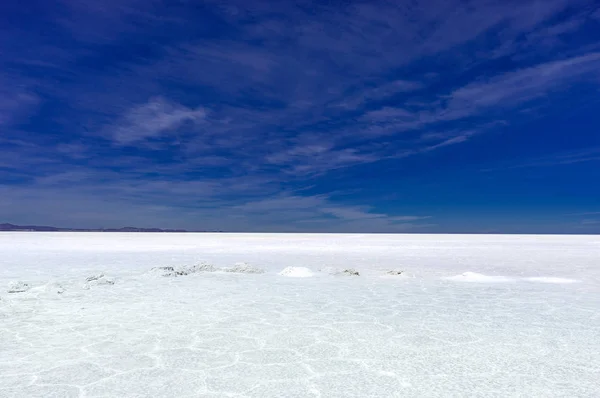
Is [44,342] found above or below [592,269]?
below

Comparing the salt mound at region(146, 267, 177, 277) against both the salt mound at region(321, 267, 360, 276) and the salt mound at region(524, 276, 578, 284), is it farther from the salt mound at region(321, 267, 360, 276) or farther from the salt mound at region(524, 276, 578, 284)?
the salt mound at region(524, 276, 578, 284)

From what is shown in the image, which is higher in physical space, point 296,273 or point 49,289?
point 296,273

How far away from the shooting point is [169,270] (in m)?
8.62

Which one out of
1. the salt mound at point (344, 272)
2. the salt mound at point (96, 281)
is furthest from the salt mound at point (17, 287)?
the salt mound at point (344, 272)

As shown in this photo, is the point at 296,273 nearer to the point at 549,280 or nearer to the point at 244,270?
the point at 244,270

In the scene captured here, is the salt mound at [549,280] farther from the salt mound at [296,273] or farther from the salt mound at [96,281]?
the salt mound at [96,281]

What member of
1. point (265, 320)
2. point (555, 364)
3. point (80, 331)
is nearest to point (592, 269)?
point (555, 364)

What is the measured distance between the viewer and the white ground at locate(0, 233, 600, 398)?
272cm

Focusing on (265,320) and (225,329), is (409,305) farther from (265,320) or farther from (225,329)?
(225,329)

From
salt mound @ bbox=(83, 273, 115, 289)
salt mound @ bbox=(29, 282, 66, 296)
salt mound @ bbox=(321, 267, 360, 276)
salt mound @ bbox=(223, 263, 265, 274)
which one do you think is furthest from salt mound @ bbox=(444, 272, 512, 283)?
salt mound @ bbox=(29, 282, 66, 296)

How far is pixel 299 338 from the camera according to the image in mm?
3832

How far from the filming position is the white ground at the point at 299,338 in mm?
2719

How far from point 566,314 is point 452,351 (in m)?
2.25

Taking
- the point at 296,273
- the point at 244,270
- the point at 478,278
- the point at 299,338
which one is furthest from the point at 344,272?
the point at 299,338
